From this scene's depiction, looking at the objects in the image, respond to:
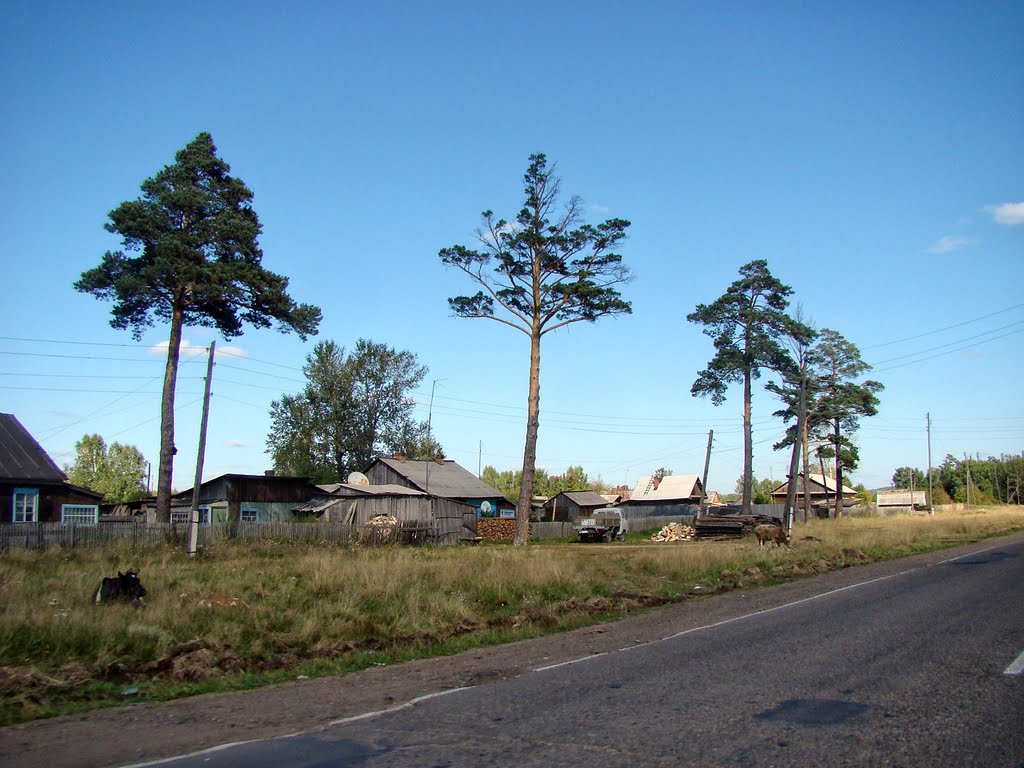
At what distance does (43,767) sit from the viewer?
569 cm

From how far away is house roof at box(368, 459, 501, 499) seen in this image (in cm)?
5625

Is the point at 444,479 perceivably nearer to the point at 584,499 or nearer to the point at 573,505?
the point at 573,505

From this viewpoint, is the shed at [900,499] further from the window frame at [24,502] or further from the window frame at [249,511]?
the window frame at [24,502]

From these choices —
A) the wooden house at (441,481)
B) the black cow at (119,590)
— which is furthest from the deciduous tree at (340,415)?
the black cow at (119,590)

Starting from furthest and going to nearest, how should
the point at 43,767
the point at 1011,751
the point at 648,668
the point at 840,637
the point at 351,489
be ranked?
1. the point at 351,489
2. the point at 840,637
3. the point at 648,668
4. the point at 43,767
5. the point at 1011,751

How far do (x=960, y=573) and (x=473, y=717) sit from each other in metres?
16.8

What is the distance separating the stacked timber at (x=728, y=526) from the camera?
151ft

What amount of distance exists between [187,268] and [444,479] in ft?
111

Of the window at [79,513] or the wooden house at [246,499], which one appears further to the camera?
the wooden house at [246,499]

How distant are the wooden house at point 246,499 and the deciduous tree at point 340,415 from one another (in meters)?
20.4

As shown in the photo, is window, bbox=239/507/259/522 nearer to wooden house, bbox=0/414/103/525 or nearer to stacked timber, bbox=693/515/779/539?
wooden house, bbox=0/414/103/525

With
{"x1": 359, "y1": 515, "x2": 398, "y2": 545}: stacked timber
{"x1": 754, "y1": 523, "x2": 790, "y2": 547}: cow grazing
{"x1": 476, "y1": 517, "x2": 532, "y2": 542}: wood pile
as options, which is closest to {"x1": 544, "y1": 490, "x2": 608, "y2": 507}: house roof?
{"x1": 476, "y1": 517, "x2": 532, "y2": 542}: wood pile

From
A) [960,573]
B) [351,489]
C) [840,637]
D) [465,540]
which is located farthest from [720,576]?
[351,489]

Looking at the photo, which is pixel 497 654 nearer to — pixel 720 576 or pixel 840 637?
pixel 840 637
